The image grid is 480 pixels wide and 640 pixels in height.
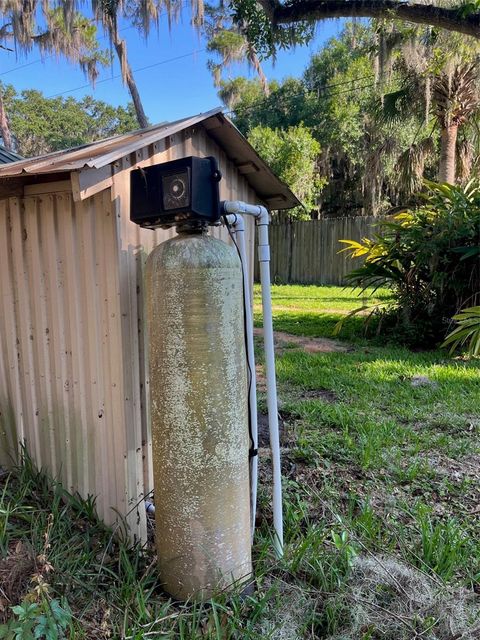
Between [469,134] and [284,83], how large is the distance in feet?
42.8

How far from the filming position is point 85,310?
86.6 inches

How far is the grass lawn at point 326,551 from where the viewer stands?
172 cm

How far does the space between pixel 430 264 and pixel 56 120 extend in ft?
109

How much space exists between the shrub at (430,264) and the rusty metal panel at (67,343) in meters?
4.76

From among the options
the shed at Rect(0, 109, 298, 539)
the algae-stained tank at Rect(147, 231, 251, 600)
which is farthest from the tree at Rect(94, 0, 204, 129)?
the algae-stained tank at Rect(147, 231, 251, 600)

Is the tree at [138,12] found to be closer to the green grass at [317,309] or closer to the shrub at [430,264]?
the green grass at [317,309]

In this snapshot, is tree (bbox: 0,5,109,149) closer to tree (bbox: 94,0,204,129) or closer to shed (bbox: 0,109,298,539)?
tree (bbox: 94,0,204,129)

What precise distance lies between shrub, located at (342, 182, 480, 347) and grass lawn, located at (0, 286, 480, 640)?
2653 mm

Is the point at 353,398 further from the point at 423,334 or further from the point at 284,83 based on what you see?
the point at 284,83

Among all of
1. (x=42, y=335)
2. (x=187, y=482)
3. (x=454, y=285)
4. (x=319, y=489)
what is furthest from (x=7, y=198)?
(x=454, y=285)

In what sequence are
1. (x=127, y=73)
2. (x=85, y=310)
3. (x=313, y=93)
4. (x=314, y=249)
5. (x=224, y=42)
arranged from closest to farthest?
(x=85, y=310)
(x=314, y=249)
(x=127, y=73)
(x=224, y=42)
(x=313, y=93)

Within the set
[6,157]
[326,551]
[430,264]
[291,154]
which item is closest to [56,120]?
[291,154]

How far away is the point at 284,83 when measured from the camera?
20.6 meters

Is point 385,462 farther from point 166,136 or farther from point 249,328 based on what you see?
point 166,136
